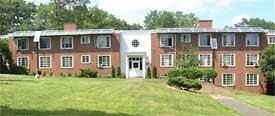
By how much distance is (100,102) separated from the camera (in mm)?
20578

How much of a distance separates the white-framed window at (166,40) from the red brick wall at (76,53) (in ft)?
15.9

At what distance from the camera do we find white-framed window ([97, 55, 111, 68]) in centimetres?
5944

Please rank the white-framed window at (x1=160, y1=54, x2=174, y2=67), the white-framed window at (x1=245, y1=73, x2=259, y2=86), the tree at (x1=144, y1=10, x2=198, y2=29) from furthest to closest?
the tree at (x1=144, y1=10, x2=198, y2=29), the white-framed window at (x1=245, y1=73, x2=259, y2=86), the white-framed window at (x1=160, y1=54, x2=174, y2=67)

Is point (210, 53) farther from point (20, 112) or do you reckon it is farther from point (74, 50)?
point (20, 112)

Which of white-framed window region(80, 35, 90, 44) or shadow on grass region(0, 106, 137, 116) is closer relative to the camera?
shadow on grass region(0, 106, 137, 116)

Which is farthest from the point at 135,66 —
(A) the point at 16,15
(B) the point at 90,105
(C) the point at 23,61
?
(B) the point at 90,105

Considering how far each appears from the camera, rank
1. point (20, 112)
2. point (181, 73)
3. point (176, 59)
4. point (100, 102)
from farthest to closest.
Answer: point (176, 59), point (181, 73), point (100, 102), point (20, 112)

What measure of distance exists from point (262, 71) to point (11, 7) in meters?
47.5

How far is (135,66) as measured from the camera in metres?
59.6

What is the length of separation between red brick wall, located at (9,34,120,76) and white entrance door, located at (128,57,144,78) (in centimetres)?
148

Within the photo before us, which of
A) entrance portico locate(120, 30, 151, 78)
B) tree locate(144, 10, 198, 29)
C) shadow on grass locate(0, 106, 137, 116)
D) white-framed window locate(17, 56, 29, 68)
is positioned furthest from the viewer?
tree locate(144, 10, 198, 29)

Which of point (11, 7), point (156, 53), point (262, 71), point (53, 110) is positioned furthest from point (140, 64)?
point (53, 110)

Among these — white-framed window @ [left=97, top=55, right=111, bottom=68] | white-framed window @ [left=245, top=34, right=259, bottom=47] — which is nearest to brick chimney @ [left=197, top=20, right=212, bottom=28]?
white-framed window @ [left=245, top=34, right=259, bottom=47]

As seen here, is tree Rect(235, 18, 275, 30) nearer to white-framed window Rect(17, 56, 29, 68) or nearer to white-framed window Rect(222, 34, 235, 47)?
white-framed window Rect(222, 34, 235, 47)
